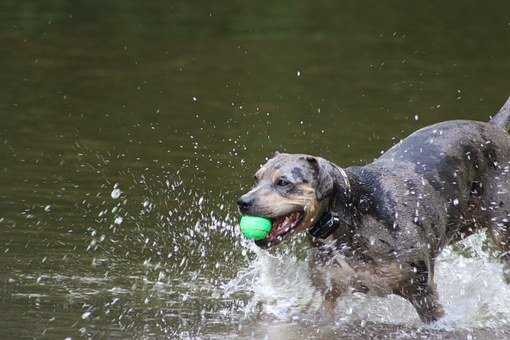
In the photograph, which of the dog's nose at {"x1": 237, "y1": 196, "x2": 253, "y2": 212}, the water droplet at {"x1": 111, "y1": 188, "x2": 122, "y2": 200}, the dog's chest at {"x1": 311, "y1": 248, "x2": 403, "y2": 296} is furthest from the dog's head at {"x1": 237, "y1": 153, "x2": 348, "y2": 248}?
the water droplet at {"x1": 111, "y1": 188, "x2": 122, "y2": 200}

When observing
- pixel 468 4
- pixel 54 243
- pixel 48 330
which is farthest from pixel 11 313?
pixel 468 4

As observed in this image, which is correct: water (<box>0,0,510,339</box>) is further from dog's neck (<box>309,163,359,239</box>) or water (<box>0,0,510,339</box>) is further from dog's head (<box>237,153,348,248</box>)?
dog's head (<box>237,153,348,248</box>)

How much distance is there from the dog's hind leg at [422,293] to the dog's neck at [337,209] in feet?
1.61

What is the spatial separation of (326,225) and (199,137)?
5.97 meters

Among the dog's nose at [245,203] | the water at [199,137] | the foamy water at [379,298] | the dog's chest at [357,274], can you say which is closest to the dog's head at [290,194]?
the dog's nose at [245,203]

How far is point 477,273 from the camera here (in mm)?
9289

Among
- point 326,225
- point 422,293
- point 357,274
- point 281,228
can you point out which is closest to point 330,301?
point 357,274

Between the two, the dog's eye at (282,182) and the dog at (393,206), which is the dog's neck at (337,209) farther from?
the dog's eye at (282,182)

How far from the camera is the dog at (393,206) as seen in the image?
762 centimetres

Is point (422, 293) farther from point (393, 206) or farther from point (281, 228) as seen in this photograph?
point (281, 228)

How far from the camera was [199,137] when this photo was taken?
13.6 meters

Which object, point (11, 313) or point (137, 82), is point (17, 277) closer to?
point (11, 313)

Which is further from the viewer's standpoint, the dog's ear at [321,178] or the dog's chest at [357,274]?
the dog's chest at [357,274]

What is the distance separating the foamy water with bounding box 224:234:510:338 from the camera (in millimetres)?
8492
